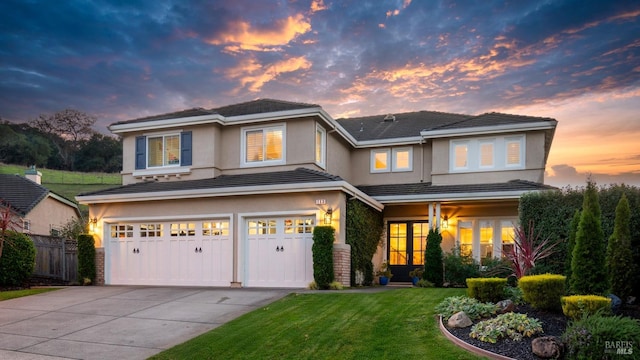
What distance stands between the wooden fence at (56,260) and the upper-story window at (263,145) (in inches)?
294

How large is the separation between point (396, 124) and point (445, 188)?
5205 mm

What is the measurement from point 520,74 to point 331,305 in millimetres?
9751

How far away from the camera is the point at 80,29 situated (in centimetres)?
2083

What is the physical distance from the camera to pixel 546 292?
843 centimetres

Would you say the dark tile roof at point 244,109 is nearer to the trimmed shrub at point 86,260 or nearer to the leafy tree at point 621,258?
the trimmed shrub at point 86,260

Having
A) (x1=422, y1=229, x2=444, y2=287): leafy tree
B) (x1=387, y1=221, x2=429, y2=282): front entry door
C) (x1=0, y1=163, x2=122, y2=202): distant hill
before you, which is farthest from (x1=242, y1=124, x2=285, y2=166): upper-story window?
(x1=0, y1=163, x2=122, y2=202): distant hill

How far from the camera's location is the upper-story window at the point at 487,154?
18109 millimetres

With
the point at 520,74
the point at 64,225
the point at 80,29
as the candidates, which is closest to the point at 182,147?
the point at 80,29

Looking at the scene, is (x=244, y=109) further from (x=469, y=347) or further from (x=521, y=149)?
(x=469, y=347)

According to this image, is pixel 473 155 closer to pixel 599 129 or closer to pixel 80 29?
pixel 599 129

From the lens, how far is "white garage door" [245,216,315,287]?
15.1m

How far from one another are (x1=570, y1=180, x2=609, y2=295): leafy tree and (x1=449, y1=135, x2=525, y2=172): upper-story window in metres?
9.43

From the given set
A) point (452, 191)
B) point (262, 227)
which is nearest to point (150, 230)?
point (262, 227)

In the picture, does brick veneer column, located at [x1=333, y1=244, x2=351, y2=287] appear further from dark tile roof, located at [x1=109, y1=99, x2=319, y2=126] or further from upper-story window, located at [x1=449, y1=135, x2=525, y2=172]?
upper-story window, located at [x1=449, y1=135, x2=525, y2=172]
